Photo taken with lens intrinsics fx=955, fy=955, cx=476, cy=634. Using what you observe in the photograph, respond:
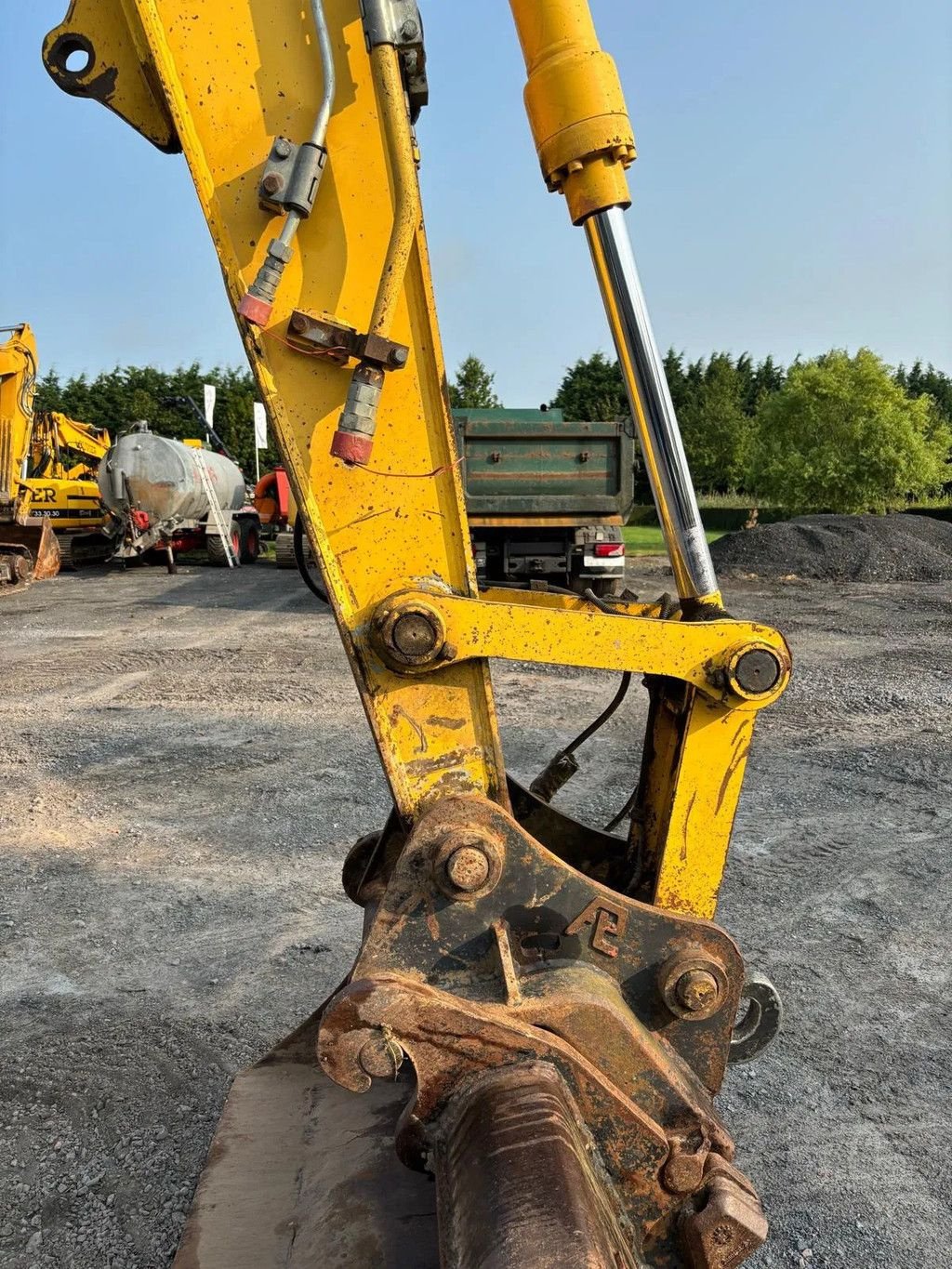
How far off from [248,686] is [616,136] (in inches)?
248

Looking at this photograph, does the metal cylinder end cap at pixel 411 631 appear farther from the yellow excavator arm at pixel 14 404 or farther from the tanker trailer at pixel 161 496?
the tanker trailer at pixel 161 496

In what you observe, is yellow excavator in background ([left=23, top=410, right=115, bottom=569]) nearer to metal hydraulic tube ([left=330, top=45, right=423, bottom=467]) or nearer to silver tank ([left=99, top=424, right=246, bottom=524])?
silver tank ([left=99, top=424, right=246, bottom=524])

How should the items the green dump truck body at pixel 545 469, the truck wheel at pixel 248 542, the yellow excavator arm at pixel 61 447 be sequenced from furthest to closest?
1. the truck wheel at pixel 248 542
2. the yellow excavator arm at pixel 61 447
3. the green dump truck body at pixel 545 469

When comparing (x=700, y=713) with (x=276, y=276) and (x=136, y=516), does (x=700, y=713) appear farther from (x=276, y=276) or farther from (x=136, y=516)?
(x=136, y=516)

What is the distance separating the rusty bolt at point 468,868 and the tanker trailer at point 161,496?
52.3 ft

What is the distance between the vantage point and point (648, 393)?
6.20ft

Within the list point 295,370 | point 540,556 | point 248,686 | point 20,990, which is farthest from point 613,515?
point 295,370

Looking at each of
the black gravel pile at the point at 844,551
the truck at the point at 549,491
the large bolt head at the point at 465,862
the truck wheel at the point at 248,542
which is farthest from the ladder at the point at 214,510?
the large bolt head at the point at 465,862

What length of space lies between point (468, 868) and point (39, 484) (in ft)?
59.9

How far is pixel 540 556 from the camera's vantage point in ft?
35.3

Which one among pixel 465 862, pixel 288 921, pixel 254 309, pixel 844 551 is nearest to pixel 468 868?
pixel 465 862

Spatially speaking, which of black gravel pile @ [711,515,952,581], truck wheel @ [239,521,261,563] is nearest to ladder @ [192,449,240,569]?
truck wheel @ [239,521,261,563]

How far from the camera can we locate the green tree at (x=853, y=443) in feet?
84.1

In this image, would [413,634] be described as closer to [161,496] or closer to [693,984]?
[693,984]
